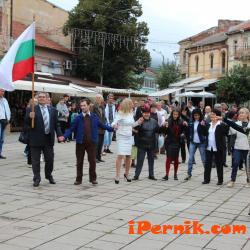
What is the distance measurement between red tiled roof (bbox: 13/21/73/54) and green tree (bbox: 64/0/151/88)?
1539mm

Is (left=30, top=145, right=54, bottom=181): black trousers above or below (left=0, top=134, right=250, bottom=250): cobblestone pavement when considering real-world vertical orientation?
above

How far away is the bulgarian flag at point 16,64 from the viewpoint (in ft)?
35.3

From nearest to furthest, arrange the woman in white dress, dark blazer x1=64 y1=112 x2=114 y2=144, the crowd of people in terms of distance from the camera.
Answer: the crowd of people < dark blazer x1=64 y1=112 x2=114 y2=144 < the woman in white dress

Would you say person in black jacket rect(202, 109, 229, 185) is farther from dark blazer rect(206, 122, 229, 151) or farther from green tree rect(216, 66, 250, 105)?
green tree rect(216, 66, 250, 105)

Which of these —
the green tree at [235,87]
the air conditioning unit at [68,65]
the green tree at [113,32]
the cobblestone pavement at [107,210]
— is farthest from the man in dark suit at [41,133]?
the air conditioning unit at [68,65]

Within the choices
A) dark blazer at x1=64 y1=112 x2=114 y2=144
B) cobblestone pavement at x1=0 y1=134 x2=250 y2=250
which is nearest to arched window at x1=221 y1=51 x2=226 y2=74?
cobblestone pavement at x1=0 y1=134 x2=250 y2=250

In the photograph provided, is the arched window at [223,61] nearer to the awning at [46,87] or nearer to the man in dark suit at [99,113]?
the awning at [46,87]

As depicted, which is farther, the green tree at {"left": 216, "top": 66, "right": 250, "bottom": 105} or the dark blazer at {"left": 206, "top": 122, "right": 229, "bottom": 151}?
the green tree at {"left": 216, "top": 66, "right": 250, "bottom": 105}

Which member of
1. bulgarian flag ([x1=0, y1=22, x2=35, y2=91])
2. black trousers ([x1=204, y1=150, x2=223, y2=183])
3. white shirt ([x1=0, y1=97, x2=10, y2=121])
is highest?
bulgarian flag ([x1=0, y1=22, x2=35, y2=91])

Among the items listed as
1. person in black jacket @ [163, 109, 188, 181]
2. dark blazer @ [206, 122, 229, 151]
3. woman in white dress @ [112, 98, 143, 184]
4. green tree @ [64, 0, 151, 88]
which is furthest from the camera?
green tree @ [64, 0, 151, 88]

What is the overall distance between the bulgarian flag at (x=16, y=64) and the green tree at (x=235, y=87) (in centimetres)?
3127

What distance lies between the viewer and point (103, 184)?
10602 millimetres

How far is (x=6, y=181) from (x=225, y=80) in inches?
1279

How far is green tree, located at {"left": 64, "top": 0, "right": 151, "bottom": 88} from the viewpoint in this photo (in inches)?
1770
